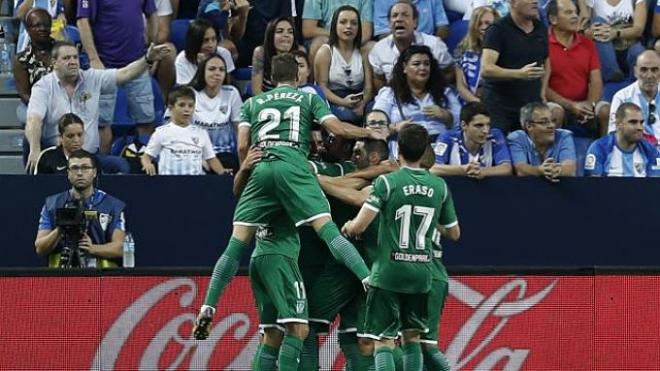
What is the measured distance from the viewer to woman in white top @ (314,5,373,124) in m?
14.8

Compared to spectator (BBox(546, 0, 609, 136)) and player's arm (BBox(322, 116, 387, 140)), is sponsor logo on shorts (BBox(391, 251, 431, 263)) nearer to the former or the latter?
player's arm (BBox(322, 116, 387, 140))

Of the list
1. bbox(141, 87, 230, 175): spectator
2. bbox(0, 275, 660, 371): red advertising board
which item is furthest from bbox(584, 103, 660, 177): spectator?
bbox(141, 87, 230, 175): spectator

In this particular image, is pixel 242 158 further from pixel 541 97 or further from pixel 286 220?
pixel 541 97

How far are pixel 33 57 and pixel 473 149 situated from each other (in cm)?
402

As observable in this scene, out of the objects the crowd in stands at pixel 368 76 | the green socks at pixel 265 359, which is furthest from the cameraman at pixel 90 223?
the green socks at pixel 265 359

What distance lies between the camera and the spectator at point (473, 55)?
1498 cm

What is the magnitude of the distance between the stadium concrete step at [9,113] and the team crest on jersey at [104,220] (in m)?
2.85

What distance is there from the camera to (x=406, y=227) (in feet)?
36.7

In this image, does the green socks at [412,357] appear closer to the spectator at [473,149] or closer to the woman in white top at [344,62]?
the spectator at [473,149]

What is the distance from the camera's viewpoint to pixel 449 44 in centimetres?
1578

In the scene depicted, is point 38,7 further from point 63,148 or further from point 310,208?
point 310,208

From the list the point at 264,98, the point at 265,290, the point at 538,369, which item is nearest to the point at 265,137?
the point at 264,98

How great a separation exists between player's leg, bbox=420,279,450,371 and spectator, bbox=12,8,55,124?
4.59 metres

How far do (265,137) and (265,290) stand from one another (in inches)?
41.6
